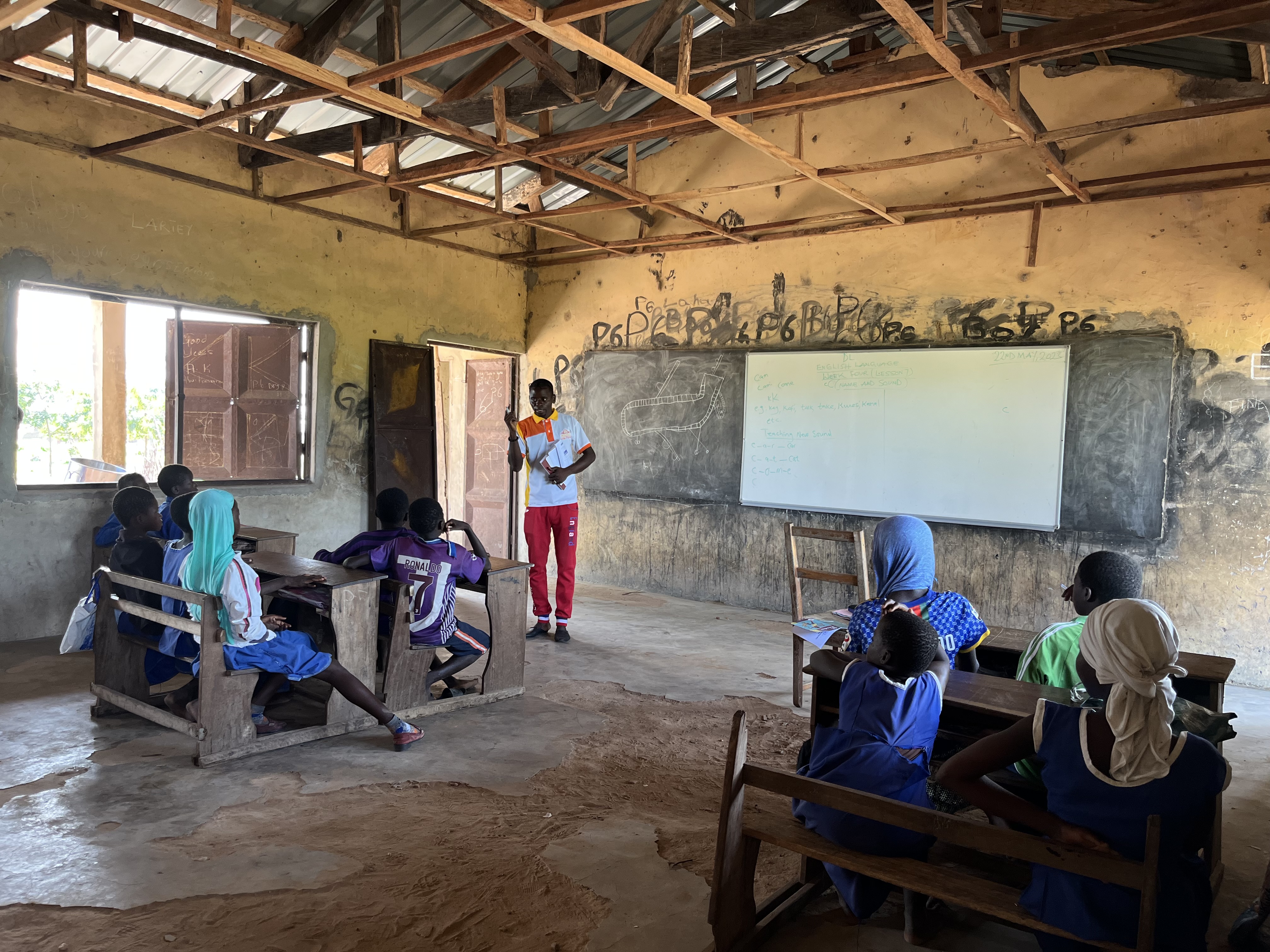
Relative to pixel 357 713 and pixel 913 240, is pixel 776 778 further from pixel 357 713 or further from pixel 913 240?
pixel 913 240

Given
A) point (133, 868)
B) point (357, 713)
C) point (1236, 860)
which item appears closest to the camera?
point (133, 868)

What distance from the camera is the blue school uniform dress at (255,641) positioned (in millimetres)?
3062

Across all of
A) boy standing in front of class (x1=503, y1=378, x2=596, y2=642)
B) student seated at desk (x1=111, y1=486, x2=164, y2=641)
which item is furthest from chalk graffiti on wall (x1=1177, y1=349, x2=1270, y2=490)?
student seated at desk (x1=111, y1=486, x2=164, y2=641)

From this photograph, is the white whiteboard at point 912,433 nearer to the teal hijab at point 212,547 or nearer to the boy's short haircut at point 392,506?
the boy's short haircut at point 392,506

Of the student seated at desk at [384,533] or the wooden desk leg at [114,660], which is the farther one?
the student seated at desk at [384,533]

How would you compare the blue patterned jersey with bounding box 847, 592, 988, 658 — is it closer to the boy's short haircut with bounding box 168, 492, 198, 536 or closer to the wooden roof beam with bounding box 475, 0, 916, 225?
the wooden roof beam with bounding box 475, 0, 916, 225

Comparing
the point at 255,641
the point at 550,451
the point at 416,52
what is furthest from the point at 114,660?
the point at 416,52

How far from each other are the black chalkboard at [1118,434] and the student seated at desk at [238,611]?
4.33m

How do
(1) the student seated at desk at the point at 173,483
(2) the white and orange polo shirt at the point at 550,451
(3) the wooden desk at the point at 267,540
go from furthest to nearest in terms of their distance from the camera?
(2) the white and orange polo shirt at the point at 550,451 → (3) the wooden desk at the point at 267,540 → (1) the student seated at desk at the point at 173,483

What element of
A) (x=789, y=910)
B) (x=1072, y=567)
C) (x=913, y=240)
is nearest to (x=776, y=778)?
(x=789, y=910)

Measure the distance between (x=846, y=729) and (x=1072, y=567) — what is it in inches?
155

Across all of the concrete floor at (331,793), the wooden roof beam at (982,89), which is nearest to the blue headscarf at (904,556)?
the concrete floor at (331,793)

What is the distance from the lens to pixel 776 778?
1.79 meters

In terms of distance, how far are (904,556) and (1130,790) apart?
3.46 feet
